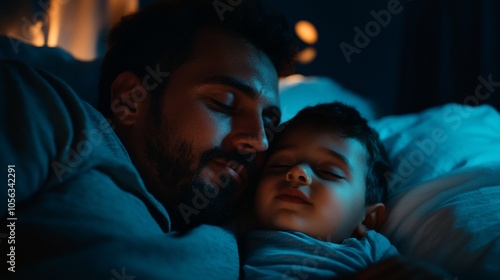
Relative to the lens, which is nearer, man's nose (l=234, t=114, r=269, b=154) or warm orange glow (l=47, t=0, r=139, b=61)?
man's nose (l=234, t=114, r=269, b=154)

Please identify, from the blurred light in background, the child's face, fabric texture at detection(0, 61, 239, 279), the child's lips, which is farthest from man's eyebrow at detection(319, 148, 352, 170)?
the blurred light in background

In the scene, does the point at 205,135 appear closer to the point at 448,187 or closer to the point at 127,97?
the point at 127,97

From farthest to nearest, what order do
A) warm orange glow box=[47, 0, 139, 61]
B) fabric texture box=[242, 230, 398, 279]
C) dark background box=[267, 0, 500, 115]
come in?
1. dark background box=[267, 0, 500, 115]
2. warm orange glow box=[47, 0, 139, 61]
3. fabric texture box=[242, 230, 398, 279]

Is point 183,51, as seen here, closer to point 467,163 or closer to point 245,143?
point 245,143

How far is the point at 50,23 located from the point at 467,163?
101 centimetres

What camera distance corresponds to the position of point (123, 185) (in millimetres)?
738

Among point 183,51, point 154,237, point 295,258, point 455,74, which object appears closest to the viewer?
point 154,237

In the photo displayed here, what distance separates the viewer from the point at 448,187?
954 mm

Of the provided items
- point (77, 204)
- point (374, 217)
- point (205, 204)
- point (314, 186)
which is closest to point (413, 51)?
point (374, 217)

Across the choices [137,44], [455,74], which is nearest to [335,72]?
[455,74]

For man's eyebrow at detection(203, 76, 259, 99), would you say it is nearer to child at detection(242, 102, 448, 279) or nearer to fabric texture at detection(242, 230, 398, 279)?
child at detection(242, 102, 448, 279)

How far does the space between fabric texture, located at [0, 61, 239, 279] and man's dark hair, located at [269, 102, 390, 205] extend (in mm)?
341

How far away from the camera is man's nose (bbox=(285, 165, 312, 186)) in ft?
2.82

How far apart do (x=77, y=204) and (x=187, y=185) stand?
27 cm
